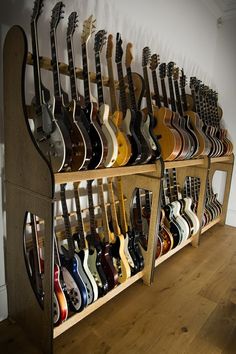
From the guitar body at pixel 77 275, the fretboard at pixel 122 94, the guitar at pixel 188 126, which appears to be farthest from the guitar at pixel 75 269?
the guitar at pixel 188 126

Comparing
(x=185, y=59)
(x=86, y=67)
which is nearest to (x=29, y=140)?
(x=86, y=67)

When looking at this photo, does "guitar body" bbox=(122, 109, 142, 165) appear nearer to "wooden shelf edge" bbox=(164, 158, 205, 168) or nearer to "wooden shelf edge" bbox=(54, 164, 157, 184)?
"wooden shelf edge" bbox=(54, 164, 157, 184)

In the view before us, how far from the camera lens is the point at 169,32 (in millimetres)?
2221

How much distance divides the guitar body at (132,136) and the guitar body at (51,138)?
1.55ft

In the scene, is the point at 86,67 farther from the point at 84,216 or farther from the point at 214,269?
the point at 214,269

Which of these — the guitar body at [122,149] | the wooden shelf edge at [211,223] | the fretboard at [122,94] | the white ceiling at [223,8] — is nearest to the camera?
the guitar body at [122,149]

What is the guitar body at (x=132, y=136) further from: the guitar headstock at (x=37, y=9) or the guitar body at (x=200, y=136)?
the guitar body at (x=200, y=136)

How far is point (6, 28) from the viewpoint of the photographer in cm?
118

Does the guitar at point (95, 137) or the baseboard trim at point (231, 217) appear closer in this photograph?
the guitar at point (95, 137)

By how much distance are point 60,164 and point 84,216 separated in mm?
787

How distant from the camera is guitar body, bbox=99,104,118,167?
3.89 feet

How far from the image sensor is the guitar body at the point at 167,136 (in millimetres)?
1593

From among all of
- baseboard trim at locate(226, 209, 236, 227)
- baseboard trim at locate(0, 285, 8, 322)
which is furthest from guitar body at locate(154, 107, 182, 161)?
baseboard trim at locate(226, 209, 236, 227)

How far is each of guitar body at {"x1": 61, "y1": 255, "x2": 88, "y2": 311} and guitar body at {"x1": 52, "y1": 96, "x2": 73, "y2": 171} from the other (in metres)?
0.52
